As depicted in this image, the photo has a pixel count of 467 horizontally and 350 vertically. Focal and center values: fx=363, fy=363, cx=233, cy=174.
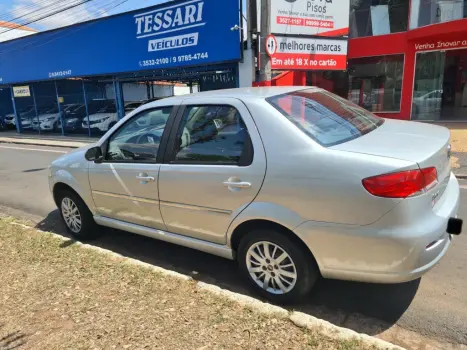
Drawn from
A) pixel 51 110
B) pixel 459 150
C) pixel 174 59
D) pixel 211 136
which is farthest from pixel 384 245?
pixel 51 110

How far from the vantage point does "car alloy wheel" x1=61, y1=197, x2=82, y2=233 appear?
4.49 meters

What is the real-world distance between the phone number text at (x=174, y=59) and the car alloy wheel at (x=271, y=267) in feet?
36.8

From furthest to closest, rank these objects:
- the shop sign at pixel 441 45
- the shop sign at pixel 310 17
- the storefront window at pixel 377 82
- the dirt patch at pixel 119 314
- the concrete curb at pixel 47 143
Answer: the concrete curb at pixel 47 143
the storefront window at pixel 377 82
the shop sign at pixel 441 45
the shop sign at pixel 310 17
the dirt patch at pixel 119 314

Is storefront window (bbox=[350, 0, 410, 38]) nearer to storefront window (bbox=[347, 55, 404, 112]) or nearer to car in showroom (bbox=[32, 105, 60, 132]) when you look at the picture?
storefront window (bbox=[347, 55, 404, 112])

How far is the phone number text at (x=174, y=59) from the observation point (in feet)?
43.3

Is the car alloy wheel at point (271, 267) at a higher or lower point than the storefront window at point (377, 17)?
lower

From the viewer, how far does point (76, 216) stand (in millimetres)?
4508

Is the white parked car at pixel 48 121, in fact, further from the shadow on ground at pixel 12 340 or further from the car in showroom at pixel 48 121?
the shadow on ground at pixel 12 340

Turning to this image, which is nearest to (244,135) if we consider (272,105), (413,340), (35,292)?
(272,105)

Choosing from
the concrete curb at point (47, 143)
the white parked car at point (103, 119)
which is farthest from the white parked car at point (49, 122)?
the white parked car at point (103, 119)

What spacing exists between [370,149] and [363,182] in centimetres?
30

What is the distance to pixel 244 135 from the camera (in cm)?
295

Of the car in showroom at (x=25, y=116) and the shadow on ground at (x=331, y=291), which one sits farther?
the car in showroom at (x=25, y=116)

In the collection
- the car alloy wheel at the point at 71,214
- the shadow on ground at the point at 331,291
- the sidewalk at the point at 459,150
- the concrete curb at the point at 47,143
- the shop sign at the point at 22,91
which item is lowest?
the concrete curb at the point at 47,143
